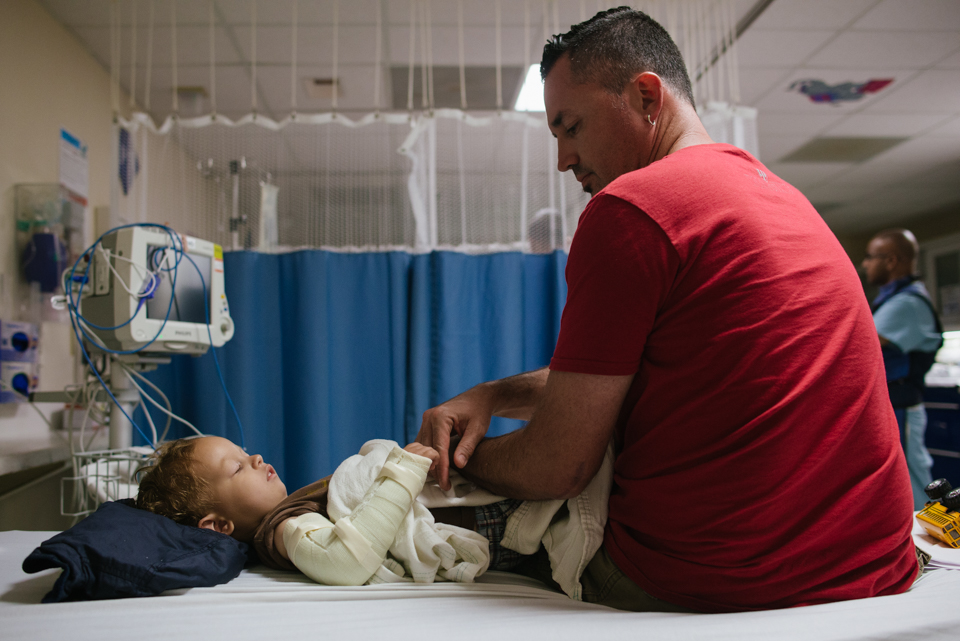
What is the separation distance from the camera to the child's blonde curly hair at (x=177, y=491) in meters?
1.10

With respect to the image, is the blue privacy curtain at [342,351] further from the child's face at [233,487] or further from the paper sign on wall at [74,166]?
the paper sign on wall at [74,166]

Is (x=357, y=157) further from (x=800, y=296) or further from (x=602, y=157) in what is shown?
(x=800, y=296)

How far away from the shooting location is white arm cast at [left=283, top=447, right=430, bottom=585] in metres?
0.89

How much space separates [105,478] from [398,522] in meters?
1.07

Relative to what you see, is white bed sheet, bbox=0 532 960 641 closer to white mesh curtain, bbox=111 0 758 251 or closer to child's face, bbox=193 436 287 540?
child's face, bbox=193 436 287 540

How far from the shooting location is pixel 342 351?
2158 millimetres

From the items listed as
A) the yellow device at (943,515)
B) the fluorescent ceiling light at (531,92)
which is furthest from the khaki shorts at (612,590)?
the fluorescent ceiling light at (531,92)

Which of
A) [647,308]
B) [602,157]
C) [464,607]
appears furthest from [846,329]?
[464,607]

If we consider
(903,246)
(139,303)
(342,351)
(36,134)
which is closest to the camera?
(139,303)

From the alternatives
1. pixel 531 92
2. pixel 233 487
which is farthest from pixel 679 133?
pixel 531 92

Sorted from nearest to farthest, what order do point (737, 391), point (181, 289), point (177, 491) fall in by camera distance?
point (737, 391)
point (177, 491)
point (181, 289)

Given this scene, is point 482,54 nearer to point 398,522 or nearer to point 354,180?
point 354,180

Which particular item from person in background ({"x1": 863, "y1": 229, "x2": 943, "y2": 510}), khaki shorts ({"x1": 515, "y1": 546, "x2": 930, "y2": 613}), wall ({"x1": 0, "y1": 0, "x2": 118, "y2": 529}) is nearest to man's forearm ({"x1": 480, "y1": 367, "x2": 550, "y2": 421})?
khaki shorts ({"x1": 515, "y1": 546, "x2": 930, "y2": 613})

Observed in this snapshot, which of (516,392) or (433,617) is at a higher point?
(516,392)
